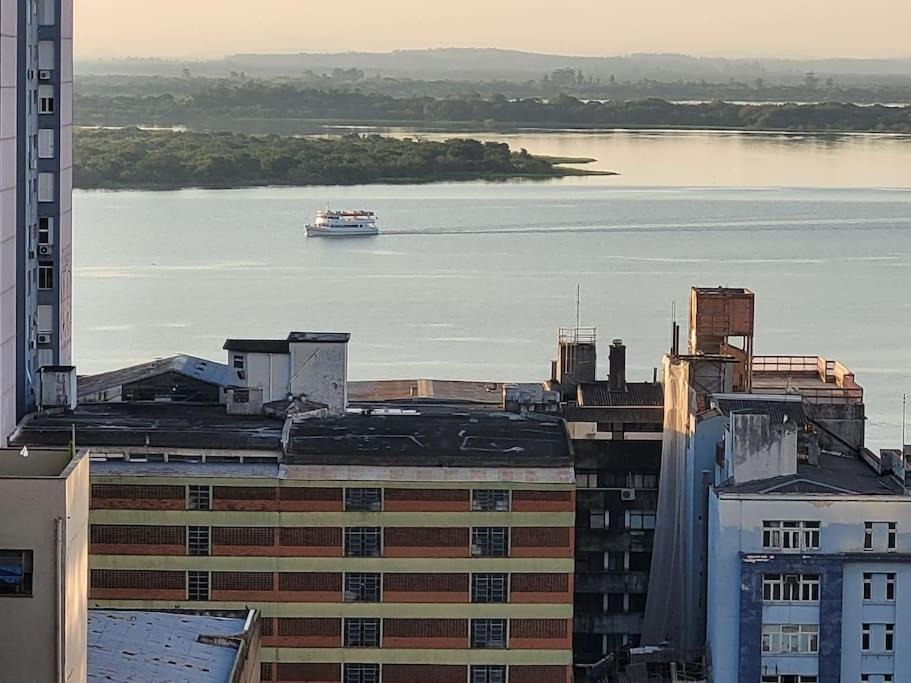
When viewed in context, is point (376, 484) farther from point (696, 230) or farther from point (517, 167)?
point (517, 167)

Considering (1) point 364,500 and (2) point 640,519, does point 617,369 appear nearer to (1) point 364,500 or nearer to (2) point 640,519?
(2) point 640,519

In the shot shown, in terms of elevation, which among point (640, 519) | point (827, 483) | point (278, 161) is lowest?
point (640, 519)

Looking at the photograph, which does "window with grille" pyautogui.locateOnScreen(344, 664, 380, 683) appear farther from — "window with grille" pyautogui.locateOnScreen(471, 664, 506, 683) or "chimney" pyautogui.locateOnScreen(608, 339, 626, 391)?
"chimney" pyautogui.locateOnScreen(608, 339, 626, 391)

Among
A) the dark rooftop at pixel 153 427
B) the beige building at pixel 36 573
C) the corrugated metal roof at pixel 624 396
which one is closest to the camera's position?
the beige building at pixel 36 573

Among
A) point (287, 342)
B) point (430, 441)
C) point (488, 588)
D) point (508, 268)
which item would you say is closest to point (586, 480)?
point (287, 342)

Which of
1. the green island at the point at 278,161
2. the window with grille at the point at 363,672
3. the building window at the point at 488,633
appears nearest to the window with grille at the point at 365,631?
the window with grille at the point at 363,672

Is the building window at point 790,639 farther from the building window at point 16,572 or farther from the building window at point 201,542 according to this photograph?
the building window at point 16,572

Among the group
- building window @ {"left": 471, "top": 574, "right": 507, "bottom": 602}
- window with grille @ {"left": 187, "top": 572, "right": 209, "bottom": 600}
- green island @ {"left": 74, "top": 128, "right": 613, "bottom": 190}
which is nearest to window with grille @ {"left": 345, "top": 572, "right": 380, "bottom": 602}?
building window @ {"left": 471, "top": 574, "right": 507, "bottom": 602}
